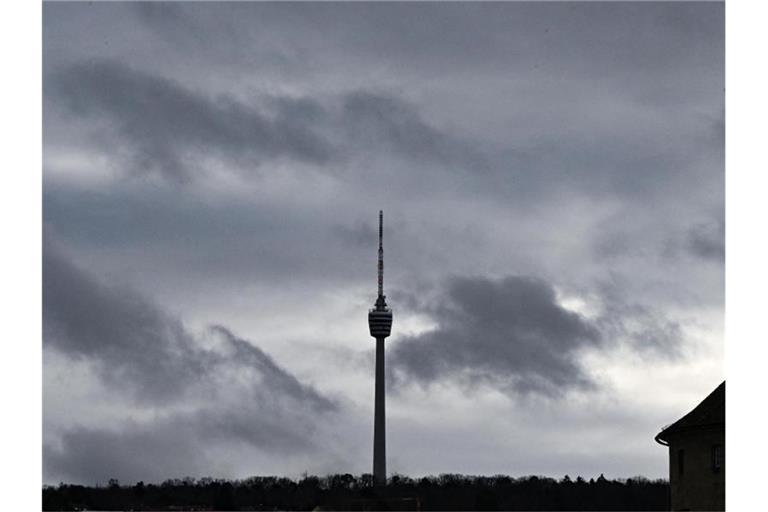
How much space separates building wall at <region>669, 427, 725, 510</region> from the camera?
69438mm

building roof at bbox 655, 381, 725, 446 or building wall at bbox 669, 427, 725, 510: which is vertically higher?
building roof at bbox 655, 381, 725, 446

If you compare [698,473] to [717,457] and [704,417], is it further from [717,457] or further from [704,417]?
[704,417]

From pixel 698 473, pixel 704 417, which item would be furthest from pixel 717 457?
pixel 704 417

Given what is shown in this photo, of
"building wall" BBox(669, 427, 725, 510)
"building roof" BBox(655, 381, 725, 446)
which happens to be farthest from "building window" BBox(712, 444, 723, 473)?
"building roof" BBox(655, 381, 725, 446)

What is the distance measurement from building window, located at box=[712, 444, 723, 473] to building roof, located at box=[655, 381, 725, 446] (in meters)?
1.26

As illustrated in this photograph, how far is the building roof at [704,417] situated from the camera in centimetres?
7100

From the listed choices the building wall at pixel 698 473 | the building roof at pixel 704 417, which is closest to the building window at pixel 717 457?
the building wall at pixel 698 473

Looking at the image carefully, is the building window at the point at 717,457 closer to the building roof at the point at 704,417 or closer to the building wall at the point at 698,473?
the building wall at the point at 698,473

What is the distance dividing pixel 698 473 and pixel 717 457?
1.93 metres

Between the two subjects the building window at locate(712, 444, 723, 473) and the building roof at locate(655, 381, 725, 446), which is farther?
the building roof at locate(655, 381, 725, 446)

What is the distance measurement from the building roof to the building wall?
359mm

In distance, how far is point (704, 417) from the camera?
2854 inches

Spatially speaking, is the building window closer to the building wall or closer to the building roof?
the building wall
